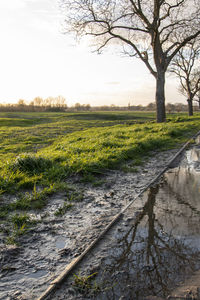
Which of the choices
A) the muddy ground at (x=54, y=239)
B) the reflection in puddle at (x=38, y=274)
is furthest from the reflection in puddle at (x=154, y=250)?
the reflection in puddle at (x=38, y=274)

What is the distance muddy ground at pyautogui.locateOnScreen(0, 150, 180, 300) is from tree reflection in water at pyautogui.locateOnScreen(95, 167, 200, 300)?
1.51 feet

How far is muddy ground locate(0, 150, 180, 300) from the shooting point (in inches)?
87.0

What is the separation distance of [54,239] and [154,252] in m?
1.29

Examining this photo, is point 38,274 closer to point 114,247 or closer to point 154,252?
point 114,247

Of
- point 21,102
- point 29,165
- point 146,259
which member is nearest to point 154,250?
point 146,259

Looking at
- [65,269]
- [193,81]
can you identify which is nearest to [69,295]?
[65,269]

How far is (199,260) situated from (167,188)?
2437mm

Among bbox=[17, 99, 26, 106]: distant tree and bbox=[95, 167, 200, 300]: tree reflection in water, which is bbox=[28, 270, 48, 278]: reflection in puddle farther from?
bbox=[17, 99, 26, 106]: distant tree

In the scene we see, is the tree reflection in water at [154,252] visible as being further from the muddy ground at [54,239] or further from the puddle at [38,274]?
the puddle at [38,274]

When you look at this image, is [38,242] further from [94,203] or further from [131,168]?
[131,168]

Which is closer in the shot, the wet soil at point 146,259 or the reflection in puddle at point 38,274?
the wet soil at point 146,259

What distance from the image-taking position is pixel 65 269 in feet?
7.57

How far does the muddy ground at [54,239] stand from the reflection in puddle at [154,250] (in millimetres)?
426

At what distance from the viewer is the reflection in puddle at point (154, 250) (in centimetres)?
206
